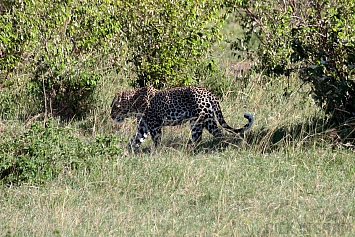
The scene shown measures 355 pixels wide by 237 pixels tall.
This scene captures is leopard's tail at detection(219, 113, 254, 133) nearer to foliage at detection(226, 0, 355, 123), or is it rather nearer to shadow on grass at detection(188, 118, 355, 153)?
shadow on grass at detection(188, 118, 355, 153)

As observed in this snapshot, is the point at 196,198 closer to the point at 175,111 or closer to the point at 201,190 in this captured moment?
the point at 201,190

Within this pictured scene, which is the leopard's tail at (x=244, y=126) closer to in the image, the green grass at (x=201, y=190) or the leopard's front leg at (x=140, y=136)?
the green grass at (x=201, y=190)

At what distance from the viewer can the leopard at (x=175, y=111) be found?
9367 mm

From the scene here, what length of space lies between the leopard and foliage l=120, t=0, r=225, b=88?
840 mm

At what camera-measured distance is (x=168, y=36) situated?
413 inches

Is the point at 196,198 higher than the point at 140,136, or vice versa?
the point at 196,198

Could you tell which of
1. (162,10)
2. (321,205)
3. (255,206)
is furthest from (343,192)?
(162,10)

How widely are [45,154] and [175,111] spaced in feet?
8.22

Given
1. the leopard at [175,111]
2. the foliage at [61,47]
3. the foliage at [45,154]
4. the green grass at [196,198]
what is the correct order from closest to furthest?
the green grass at [196,198] → the foliage at [45,154] → the leopard at [175,111] → the foliage at [61,47]

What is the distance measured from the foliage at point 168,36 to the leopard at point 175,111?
84 cm

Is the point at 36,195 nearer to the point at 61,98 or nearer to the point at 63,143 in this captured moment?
the point at 63,143

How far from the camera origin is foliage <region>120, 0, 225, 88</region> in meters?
10.4

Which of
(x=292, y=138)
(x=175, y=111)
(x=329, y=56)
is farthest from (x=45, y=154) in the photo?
(x=329, y=56)

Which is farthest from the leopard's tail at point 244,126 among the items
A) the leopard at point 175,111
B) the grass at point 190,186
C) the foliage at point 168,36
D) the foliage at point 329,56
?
the foliage at point 168,36
